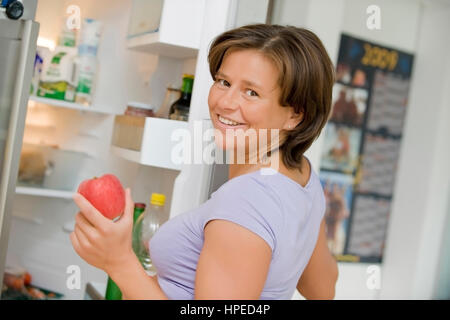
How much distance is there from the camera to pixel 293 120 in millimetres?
861

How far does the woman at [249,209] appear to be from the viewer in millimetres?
705

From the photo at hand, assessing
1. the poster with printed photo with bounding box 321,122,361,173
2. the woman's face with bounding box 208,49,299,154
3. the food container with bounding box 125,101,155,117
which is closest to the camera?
the woman's face with bounding box 208,49,299,154

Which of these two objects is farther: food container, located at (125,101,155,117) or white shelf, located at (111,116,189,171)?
food container, located at (125,101,155,117)

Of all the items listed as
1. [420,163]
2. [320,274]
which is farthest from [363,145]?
[320,274]

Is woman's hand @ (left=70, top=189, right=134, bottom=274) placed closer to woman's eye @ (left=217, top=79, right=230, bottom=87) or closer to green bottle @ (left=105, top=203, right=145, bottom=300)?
woman's eye @ (left=217, top=79, right=230, bottom=87)

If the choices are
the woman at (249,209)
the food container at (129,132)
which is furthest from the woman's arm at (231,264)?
the food container at (129,132)

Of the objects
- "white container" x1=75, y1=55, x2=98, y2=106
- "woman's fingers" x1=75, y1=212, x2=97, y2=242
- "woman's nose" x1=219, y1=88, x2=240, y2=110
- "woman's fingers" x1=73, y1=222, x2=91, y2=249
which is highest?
"white container" x1=75, y1=55, x2=98, y2=106

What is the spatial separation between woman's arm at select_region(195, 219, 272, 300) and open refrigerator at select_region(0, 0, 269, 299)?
0.58 meters

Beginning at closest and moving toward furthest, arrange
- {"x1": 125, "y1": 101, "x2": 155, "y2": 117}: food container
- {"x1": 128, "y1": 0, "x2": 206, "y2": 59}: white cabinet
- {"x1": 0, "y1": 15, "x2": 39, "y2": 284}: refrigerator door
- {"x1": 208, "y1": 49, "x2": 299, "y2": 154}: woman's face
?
{"x1": 208, "y1": 49, "x2": 299, "y2": 154}: woman's face, {"x1": 0, "y1": 15, "x2": 39, "y2": 284}: refrigerator door, {"x1": 128, "y1": 0, "x2": 206, "y2": 59}: white cabinet, {"x1": 125, "y1": 101, "x2": 155, "y2": 117}: food container

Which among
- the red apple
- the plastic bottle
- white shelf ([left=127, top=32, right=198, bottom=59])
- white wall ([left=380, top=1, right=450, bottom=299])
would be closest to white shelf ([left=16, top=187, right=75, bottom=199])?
the plastic bottle

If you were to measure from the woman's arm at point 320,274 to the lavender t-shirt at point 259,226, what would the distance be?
10 centimetres

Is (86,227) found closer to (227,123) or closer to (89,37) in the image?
(227,123)

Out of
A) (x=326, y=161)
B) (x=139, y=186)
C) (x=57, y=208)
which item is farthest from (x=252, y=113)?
(x=326, y=161)

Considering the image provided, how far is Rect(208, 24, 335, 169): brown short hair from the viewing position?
790 mm
